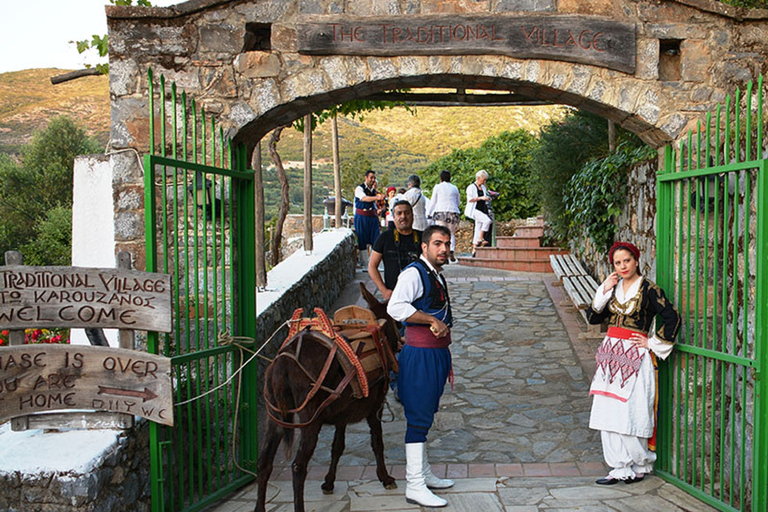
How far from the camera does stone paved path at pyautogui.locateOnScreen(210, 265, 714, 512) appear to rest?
4266 millimetres

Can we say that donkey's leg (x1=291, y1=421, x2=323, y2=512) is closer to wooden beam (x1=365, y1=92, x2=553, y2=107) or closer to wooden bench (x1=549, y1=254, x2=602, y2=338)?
wooden bench (x1=549, y1=254, x2=602, y2=338)

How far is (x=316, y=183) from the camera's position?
151ft

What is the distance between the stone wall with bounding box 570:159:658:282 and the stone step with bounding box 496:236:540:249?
4089 millimetres

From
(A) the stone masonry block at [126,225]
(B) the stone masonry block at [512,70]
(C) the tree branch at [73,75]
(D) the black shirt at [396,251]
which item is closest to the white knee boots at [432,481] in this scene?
(D) the black shirt at [396,251]

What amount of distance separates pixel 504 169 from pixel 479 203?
17.3ft

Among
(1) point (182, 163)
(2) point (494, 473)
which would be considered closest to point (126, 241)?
(1) point (182, 163)

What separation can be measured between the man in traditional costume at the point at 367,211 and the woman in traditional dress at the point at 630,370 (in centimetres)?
648

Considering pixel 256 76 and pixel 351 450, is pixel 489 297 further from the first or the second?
pixel 256 76

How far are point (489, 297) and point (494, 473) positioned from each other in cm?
608

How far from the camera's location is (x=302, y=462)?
380cm

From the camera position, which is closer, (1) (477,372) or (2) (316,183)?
(1) (477,372)

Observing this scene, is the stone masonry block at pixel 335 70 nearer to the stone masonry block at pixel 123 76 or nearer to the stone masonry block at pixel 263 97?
the stone masonry block at pixel 263 97

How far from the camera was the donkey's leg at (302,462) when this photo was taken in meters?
3.78

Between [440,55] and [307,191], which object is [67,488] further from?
[307,191]
